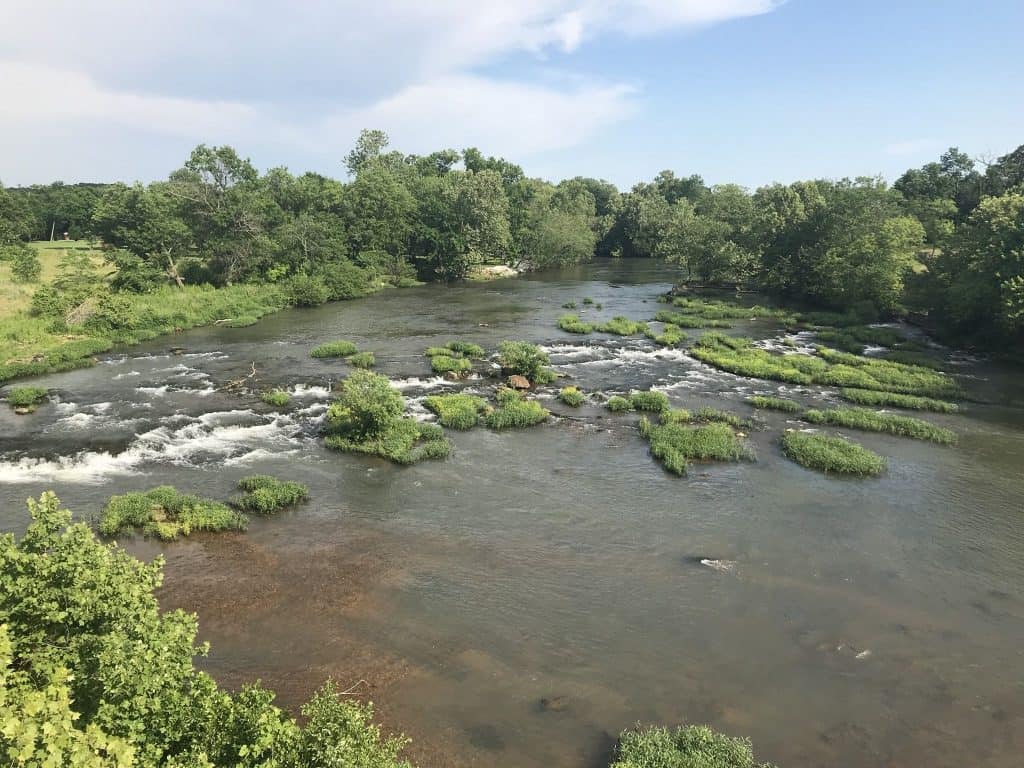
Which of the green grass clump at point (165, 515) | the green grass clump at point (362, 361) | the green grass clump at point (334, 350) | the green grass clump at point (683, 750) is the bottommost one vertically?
the green grass clump at point (683, 750)

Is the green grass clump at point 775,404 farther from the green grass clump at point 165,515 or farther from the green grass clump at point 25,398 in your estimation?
the green grass clump at point 25,398

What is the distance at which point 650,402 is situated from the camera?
122 ft

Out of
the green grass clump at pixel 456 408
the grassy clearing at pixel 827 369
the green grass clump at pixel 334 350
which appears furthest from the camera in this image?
the green grass clump at pixel 334 350

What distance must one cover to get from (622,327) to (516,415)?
88.5 ft

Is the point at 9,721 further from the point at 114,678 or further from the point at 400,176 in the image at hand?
the point at 400,176

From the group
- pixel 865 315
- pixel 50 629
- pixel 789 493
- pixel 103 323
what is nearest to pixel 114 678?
pixel 50 629

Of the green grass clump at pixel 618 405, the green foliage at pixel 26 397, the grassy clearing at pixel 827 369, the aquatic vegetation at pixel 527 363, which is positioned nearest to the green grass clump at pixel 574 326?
the grassy clearing at pixel 827 369

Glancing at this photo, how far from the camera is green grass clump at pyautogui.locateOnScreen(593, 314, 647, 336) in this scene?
57597 millimetres

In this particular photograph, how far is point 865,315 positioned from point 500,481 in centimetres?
5260

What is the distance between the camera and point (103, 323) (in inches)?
2029

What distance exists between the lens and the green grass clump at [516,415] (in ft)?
111

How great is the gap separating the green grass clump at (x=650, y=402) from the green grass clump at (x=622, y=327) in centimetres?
2017

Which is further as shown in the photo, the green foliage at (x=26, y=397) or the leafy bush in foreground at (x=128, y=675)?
the green foliage at (x=26, y=397)

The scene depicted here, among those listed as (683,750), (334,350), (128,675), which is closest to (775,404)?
(683,750)
